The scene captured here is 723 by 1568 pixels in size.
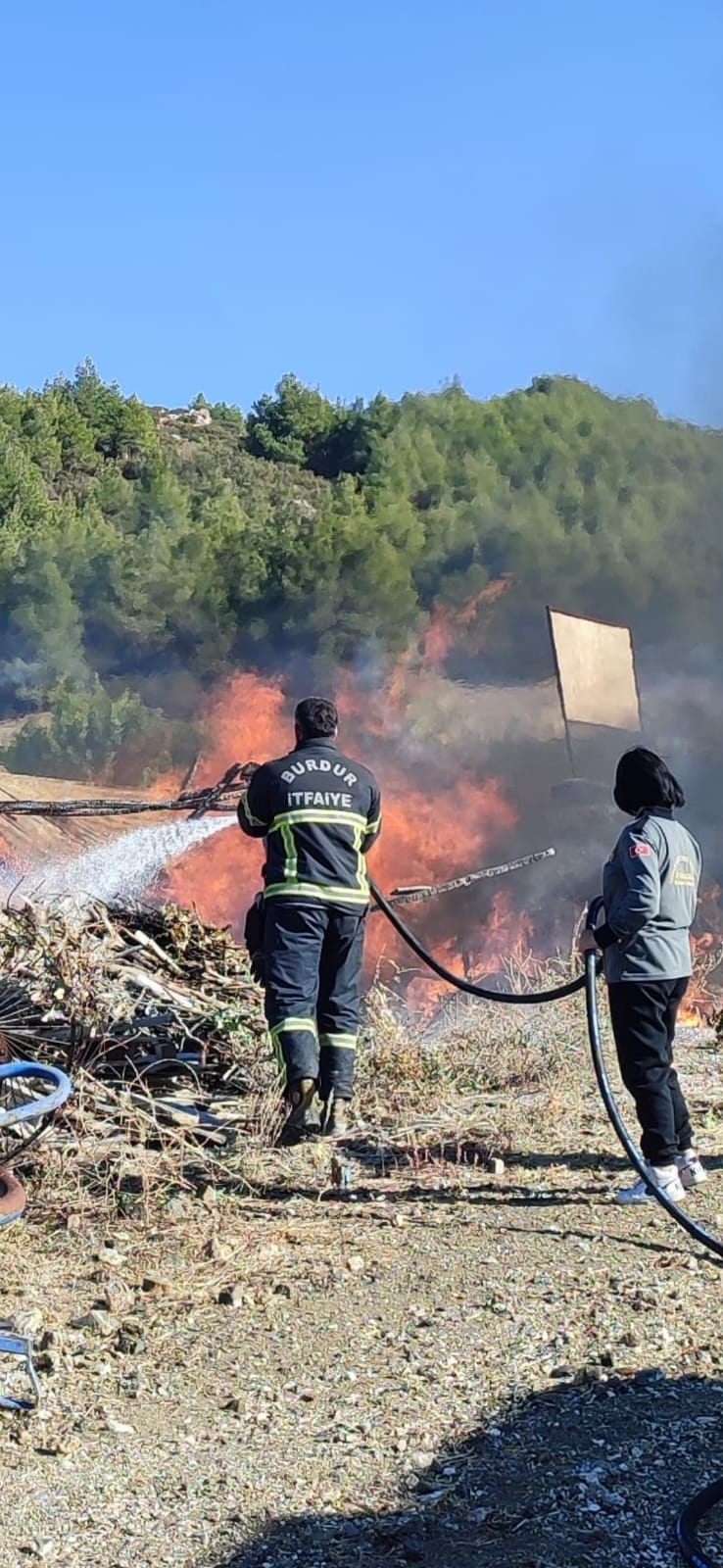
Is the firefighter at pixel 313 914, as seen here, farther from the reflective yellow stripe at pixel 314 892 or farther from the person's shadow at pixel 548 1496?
the person's shadow at pixel 548 1496

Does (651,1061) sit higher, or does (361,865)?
(361,865)

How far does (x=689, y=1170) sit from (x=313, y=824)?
188 cm

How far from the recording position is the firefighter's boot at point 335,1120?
17.6 feet

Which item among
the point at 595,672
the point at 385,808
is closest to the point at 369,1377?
the point at 385,808

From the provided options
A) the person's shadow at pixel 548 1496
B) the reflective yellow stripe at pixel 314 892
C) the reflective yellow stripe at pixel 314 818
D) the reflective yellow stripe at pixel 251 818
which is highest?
the reflective yellow stripe at pixel 251 818

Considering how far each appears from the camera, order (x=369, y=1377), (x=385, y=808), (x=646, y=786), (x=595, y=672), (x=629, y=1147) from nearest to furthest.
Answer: (x=369, y=1377) → (x=629, y=1147) → (x=646, y=786) → (x=385, y=808) → (x=595, y=672)

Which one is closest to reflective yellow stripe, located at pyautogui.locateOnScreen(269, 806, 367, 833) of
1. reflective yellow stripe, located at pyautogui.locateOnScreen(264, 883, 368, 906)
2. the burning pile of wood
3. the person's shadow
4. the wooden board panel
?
reflective yellow stripe, located at pyautogui.locateOnScreen(264, 883, 368, 906)

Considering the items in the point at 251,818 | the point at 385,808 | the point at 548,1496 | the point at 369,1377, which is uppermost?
the point at 385,808

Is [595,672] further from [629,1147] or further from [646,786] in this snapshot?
[629,1147]

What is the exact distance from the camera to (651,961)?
4.83 meters

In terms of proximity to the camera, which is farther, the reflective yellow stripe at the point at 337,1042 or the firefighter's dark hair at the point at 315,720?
the firefighter's dark hair at the point at 315,720

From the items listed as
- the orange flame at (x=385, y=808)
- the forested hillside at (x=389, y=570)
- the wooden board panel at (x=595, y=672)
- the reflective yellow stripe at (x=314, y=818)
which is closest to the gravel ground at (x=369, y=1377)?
→ the reflective yellow stripe at (x=314, y=818)

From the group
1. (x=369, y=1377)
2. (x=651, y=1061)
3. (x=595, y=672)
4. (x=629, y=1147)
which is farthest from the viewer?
(x=595, y=672)

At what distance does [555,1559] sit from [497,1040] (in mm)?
4019
